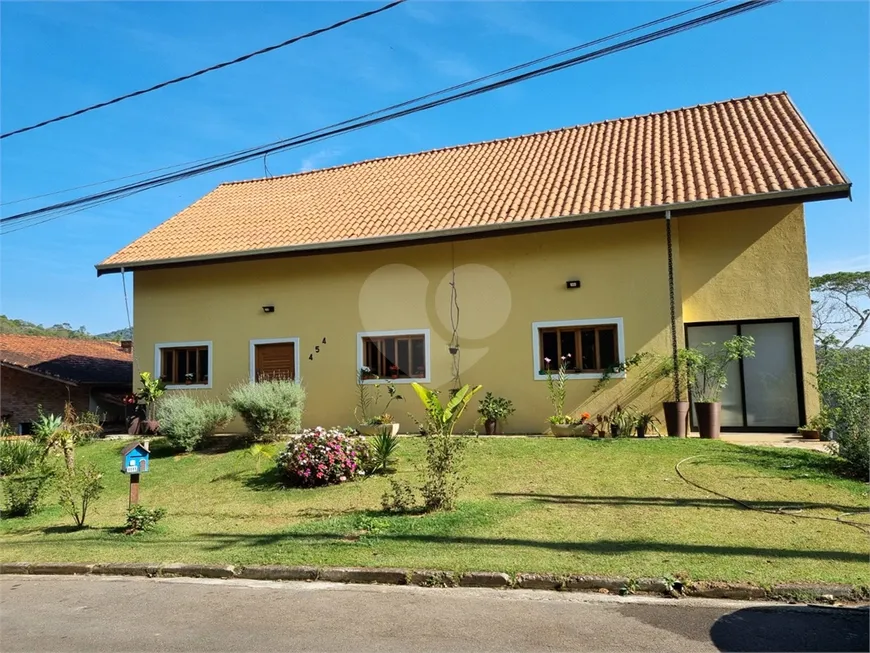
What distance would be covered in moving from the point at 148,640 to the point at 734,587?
15.2 feet

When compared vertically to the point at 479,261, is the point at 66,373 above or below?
below

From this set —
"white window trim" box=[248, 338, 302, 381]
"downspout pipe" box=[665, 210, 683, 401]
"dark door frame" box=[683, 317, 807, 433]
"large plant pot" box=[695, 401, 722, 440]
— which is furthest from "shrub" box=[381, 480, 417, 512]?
"white window trim" box=[248, 338, 302, 381]

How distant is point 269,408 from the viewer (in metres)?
13.0

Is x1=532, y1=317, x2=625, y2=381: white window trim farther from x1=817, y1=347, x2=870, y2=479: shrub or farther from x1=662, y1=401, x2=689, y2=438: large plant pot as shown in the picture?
x1=817, y1=347, x2=870, y2=479: shrub

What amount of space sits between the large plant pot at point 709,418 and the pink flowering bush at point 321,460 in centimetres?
616

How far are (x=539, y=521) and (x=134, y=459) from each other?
5442 millimetres

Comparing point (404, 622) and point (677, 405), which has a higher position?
point (677, 405)

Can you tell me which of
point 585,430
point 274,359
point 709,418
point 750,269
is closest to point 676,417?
point 709,418

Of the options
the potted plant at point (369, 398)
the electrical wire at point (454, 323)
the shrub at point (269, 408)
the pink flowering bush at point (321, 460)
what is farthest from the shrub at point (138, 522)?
the electrical wire at point (454, 323)

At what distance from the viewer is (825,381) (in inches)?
452

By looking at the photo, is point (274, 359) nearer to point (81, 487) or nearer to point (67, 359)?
point (81, 487)

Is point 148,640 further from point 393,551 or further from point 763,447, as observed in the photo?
point 763,447

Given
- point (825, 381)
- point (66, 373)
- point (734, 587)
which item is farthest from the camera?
point (66, 373)

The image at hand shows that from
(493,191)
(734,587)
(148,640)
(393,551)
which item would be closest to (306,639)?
(148,640)
